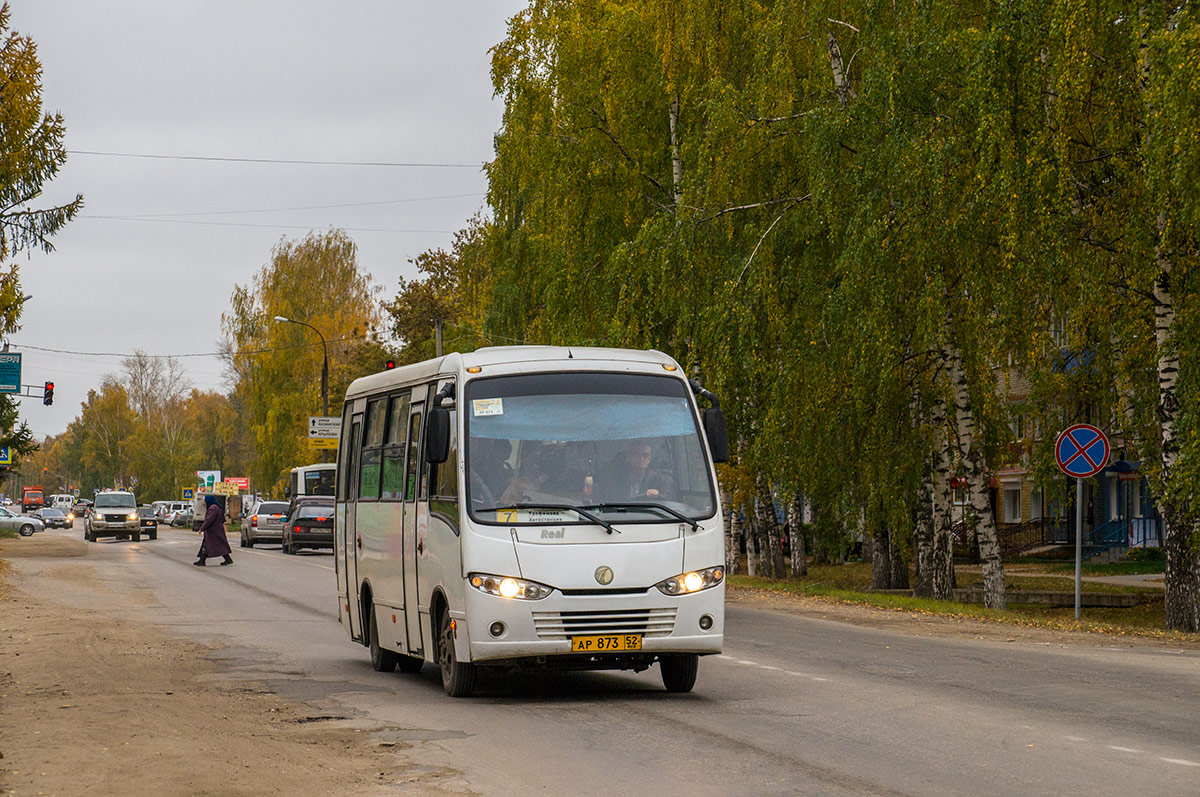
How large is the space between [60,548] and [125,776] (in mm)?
50731

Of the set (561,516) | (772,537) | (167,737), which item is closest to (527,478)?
(561,516)

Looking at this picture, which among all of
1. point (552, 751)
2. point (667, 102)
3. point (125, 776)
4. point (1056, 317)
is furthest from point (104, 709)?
point (667, 102)

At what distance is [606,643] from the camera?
12.2 metres

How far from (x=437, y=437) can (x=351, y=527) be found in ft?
13.6

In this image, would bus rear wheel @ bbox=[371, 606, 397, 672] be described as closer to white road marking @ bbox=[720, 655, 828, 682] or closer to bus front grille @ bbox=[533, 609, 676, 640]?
white road marking @ bbox=[720, 655, 828, 682]

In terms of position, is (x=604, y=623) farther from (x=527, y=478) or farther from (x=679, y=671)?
(x=527, y=478)

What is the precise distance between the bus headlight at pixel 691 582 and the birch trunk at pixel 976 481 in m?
14.8

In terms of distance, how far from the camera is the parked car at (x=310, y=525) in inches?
2013

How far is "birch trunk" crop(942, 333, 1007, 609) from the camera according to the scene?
26906 millimetres

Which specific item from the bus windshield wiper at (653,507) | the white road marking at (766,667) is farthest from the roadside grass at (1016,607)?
the bus windshield wiper at (653,507)

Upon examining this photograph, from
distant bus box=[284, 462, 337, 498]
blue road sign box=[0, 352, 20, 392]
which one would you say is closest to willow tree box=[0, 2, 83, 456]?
blue road sign box=[0, 352, 20, 392]

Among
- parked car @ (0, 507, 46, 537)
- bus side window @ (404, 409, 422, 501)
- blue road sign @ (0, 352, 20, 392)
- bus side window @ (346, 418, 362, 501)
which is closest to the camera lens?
bus side window @ (404, 409, 422, 501)

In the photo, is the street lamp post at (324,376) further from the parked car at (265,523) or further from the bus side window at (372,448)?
the bus side window at (372,448)

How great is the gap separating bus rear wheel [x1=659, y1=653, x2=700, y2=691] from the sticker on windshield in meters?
2.38
